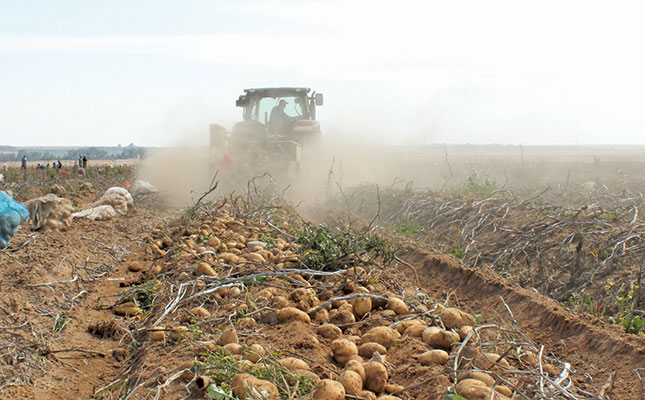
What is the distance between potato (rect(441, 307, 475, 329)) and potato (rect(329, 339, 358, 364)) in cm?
72

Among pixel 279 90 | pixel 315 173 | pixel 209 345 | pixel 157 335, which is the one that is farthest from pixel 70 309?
pixel 279 90

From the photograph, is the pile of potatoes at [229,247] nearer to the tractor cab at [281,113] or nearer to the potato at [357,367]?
the potato at [357,367]

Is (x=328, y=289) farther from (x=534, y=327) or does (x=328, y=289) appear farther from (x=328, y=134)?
(x=328, y=134)

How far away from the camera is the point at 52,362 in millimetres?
3637

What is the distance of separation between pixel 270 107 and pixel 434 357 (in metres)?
12.9

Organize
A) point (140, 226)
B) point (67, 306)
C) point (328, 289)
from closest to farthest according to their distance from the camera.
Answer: point (328, 289), point (67, 306), point (140, 226)

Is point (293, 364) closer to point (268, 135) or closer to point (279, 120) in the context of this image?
point (268, 135)

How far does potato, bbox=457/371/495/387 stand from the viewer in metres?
2.67

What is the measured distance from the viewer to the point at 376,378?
111 inches

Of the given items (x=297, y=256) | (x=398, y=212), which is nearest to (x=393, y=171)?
(x=398, y=212)

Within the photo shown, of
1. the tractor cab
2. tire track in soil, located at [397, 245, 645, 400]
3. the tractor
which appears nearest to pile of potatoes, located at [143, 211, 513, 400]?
tire track in soil, located at [397, 245, 645, 400]

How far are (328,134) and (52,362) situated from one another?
17465mm

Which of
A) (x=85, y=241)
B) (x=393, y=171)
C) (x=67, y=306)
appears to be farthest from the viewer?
(x=393, y=171)

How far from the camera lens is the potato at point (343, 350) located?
10.4 ft
